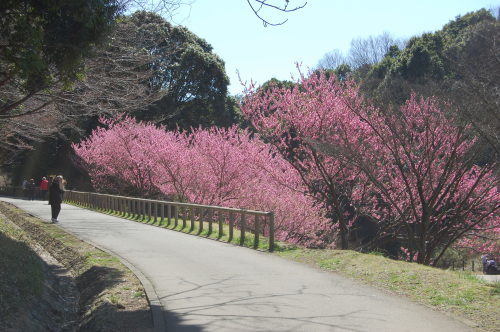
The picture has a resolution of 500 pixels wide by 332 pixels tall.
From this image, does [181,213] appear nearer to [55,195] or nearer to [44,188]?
[55,195]

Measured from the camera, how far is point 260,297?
7.81 metres

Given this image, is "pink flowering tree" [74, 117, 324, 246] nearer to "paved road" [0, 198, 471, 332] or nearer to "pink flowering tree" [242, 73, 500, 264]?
"pink flowering tree" [242, 73, 500, 264]

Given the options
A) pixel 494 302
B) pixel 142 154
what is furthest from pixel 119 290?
pixel 142 154

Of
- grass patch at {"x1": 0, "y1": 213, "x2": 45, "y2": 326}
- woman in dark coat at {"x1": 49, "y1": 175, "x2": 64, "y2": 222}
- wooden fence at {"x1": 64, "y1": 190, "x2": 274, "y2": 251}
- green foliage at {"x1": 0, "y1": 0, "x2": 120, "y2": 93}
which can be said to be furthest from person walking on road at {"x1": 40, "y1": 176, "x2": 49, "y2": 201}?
green foliage at {"x1": 0, "y1": 0, "x2": 120, "y2": 93}

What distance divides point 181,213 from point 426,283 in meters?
19.0

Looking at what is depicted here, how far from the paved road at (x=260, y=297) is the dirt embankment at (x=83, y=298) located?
435 millimetres

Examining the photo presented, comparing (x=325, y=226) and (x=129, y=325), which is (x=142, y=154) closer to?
(x=325, y=226)

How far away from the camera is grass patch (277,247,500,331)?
7.22m

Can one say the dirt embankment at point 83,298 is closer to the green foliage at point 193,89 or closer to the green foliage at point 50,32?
the green foliage at point 50,32

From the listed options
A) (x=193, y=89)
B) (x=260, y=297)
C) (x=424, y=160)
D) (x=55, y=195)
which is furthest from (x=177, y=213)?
(x=193, y=89)

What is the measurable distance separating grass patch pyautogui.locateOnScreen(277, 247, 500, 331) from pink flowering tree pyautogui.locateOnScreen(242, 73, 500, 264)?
503 centimetres

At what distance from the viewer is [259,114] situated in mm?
19547

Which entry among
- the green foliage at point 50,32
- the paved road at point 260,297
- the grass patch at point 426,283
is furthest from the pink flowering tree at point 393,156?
the green foliage at point 50,32

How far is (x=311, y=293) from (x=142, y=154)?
909 inches
